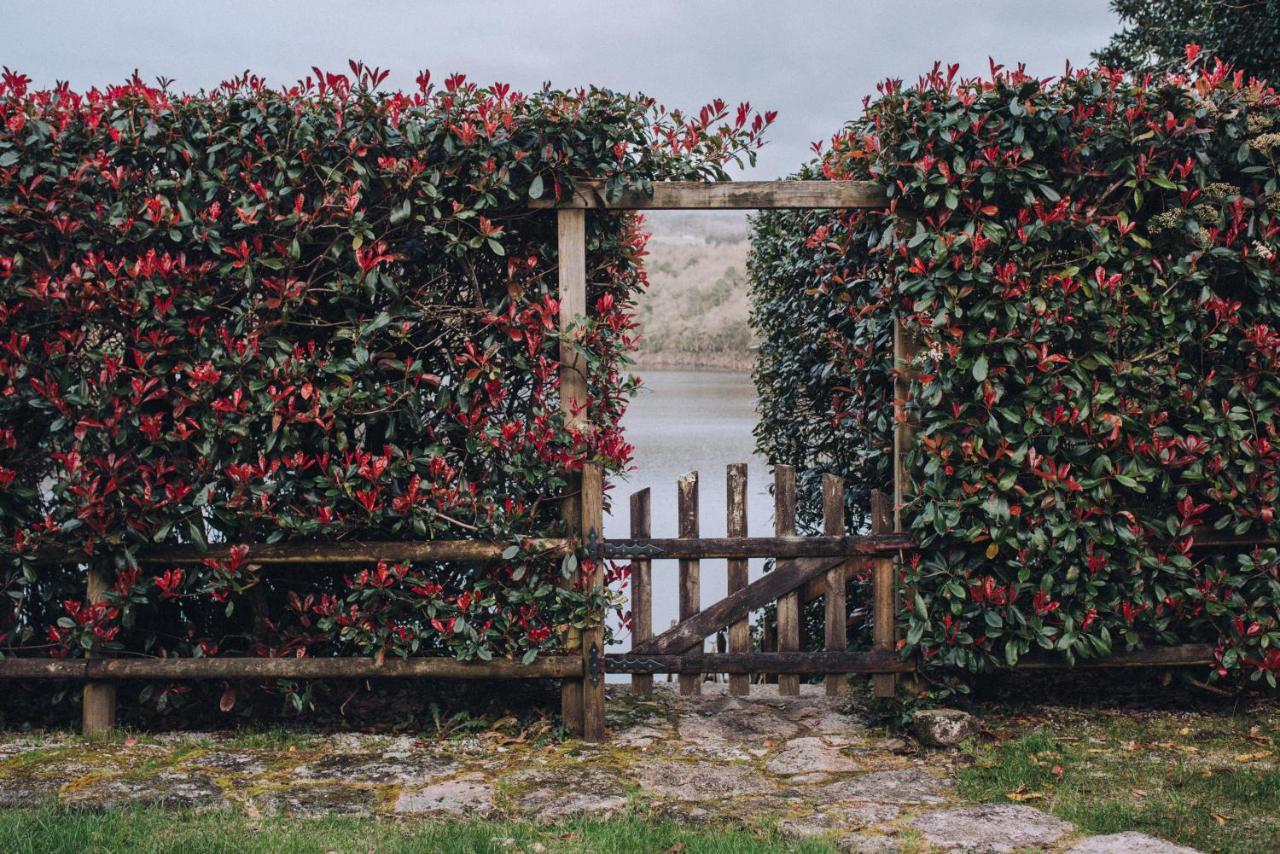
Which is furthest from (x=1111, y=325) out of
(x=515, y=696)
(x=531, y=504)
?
(x=515, y=696)

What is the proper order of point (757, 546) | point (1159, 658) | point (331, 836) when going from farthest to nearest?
point (1159, 658)
point (757, 546)
point (331, 836)

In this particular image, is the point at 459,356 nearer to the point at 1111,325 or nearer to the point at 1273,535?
the point at 1111,325

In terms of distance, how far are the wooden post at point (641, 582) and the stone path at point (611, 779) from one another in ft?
1.66

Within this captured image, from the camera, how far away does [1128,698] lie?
19.1 ft

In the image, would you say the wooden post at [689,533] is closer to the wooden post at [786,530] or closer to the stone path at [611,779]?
the wooden post at [786,530]

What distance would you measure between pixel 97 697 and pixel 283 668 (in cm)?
98

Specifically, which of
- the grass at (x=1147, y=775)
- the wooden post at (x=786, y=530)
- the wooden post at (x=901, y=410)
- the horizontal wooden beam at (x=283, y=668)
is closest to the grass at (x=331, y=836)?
the horizontal wooden beam at (x=283, y=668)

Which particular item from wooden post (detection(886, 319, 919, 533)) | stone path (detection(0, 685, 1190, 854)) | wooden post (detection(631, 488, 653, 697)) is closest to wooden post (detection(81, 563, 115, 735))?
stone path (detection(0, 685, 1190, 854))

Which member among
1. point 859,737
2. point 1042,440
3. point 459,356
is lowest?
point 859,737

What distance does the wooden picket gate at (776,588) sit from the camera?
5.32 metres

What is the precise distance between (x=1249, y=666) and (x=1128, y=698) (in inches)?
24.5

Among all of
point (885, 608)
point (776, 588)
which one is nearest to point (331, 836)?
point (776, 588)

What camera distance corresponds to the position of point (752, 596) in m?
5.37

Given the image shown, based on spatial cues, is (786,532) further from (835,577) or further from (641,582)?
(641,582)
